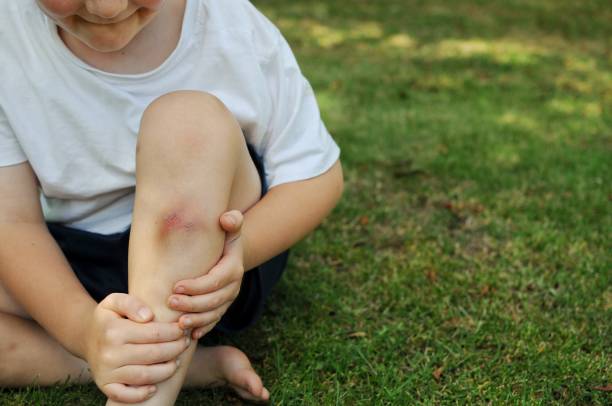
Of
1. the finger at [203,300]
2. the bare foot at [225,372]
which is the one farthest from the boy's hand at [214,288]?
the bare foot at [225,372]

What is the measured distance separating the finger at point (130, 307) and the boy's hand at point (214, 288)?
0.04 meters

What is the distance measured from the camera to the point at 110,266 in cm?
166

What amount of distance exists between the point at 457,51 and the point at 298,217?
3.83 metres

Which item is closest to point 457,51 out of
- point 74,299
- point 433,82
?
point 433,82

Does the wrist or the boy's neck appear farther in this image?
the boy's neck

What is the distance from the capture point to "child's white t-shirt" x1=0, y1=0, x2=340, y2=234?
4.92 ft

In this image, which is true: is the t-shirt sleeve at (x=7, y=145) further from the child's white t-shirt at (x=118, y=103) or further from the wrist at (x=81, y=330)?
the wrist at (x=81, y=330)

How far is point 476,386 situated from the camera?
5.38 ft

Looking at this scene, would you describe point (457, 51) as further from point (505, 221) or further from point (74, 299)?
point (74, 299)

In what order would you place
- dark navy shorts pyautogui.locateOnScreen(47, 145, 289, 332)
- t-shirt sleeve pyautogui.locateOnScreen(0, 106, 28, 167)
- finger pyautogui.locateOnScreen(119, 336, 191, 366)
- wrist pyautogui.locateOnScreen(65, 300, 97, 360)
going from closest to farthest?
finger pyautogui.locateOnScreen(119, 336, 191, 366)
wrist pyautogui.locateOnScreen(65, 300, 97, 360)
t-shirt sleeve pyautogui.locateOnScreen(0, 106, 28, 167)
dark navy shorts pyautogui.locateOnScreen(47, 145, 289, 332)

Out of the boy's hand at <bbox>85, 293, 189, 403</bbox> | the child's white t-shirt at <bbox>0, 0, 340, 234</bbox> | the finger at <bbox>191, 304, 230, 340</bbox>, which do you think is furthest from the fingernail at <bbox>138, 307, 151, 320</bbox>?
the child's white t-shirt at <bbox>0, 0, 340, 234</bbox>

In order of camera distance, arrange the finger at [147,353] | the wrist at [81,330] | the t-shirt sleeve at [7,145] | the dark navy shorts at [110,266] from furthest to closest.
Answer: the dark navy shorts at [110,266], the t-shirt sleeve at [7,145], the wrist at [81,330], the finger at [147,353]

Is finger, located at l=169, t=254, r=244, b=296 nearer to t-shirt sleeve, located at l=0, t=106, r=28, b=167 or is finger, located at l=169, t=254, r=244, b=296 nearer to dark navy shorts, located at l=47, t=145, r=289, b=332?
dark navy shorts, located at l=47, t=145, r=289, b=332

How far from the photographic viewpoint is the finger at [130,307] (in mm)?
1251
